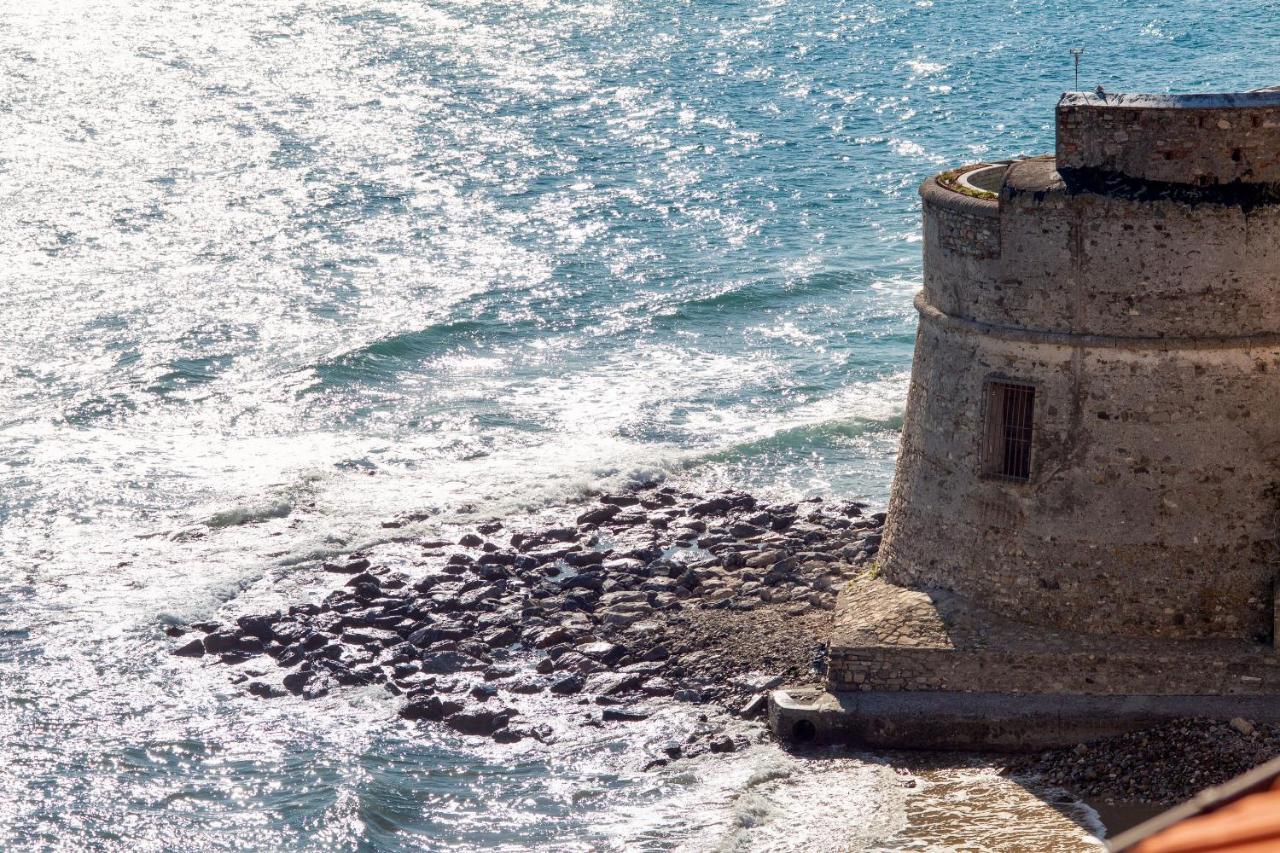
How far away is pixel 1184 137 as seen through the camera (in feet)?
45.9

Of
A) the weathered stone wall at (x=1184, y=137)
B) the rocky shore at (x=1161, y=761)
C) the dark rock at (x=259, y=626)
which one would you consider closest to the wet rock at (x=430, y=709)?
the dark rock at (x=259, y=626)

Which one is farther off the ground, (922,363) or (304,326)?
(922,363)

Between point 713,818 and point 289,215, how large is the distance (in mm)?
32623

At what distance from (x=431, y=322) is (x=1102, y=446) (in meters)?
21.9

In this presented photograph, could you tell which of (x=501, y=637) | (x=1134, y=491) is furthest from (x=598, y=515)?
(x=1134, y=491)

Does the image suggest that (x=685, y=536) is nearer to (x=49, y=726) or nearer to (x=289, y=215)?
(x=49, y=726)

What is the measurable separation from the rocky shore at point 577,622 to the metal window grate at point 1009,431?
272cm

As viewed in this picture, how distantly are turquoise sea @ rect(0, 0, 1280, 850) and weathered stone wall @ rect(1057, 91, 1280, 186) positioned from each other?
529cm

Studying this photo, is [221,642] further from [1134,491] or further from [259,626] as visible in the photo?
[1134,491]

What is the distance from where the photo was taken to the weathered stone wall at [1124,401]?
47.0 ft

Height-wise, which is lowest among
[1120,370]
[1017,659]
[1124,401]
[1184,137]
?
[1017,659]

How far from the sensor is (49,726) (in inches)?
680

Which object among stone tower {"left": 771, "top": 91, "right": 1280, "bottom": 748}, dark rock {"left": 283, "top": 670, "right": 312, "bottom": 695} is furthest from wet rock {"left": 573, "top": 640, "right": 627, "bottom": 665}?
dark rock {"left": 283, "top": 670, "right": 312, "bottom": 695}

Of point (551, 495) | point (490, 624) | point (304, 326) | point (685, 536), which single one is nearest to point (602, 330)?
point (304, 326)
